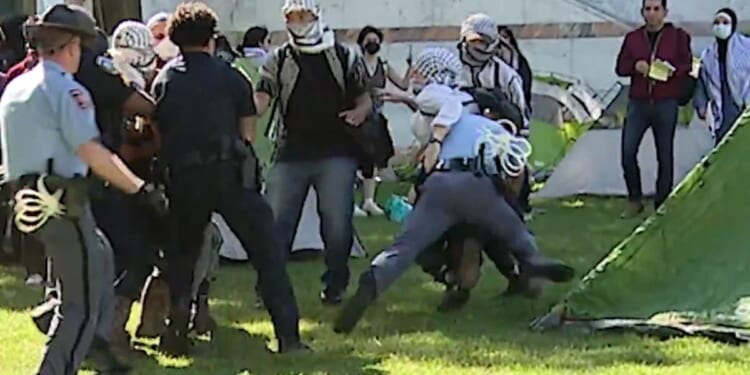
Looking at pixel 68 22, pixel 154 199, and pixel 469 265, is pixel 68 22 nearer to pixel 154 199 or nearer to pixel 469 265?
pixel 154 199

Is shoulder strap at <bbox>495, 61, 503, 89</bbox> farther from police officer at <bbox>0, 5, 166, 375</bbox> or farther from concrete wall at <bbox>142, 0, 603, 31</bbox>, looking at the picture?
concrete wall at <bbox>142, 0, 603, 31</bbox>

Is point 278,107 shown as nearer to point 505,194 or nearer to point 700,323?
point 505,194

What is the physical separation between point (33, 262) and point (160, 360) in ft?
2.95

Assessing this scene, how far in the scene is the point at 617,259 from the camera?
320 inches

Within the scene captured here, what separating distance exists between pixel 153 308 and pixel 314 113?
1502 millimetres

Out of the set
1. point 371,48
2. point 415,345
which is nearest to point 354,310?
point 415,345

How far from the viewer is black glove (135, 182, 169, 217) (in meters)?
7.09

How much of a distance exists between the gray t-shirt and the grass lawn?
5.38 ft

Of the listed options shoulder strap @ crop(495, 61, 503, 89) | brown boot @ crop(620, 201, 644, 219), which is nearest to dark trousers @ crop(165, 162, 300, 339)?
shoulder strap @ crop(495, 61, 503, 89)

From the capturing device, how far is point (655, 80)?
505 inches

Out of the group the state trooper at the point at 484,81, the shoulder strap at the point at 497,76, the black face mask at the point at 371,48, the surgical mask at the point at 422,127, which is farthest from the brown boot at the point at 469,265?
the black face mask at the point at 371,48

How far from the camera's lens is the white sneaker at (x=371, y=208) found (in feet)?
46.1

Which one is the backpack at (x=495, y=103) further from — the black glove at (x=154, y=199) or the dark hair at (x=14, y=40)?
the dark hair at (x=14, y=40)

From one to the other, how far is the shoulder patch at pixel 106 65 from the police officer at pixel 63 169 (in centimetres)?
83
